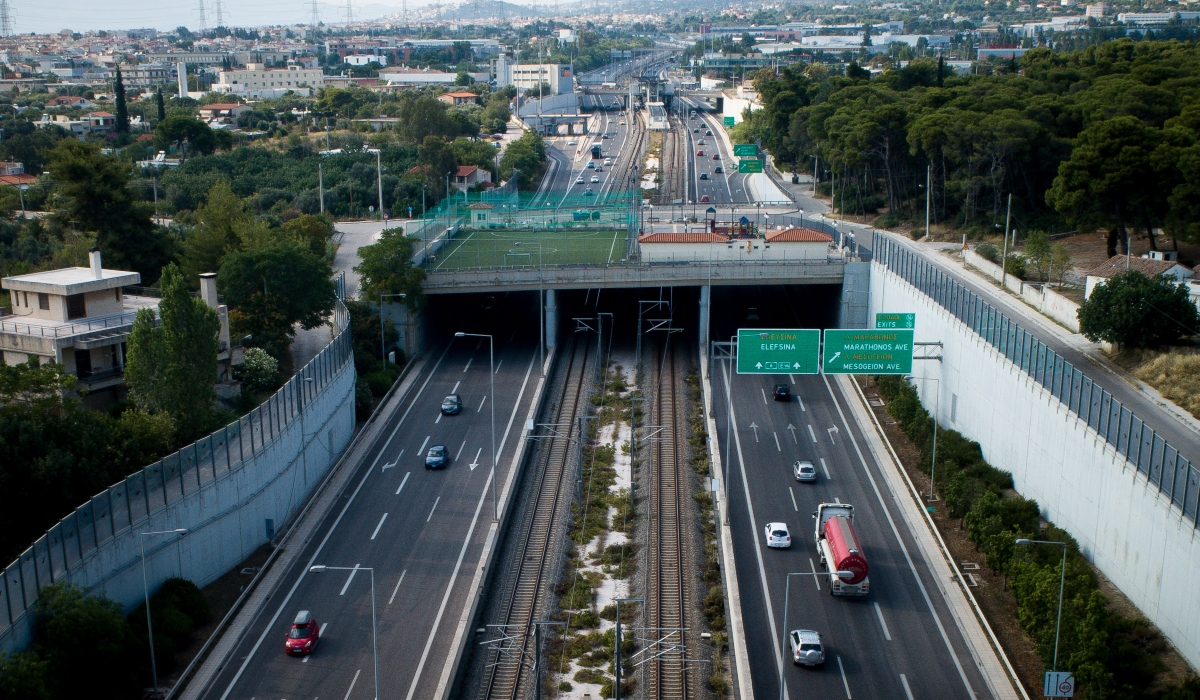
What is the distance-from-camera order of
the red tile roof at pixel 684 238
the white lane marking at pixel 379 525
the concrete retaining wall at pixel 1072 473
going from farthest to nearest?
the red tile roof at pixel 684 238
the white lane marking at pixel 379 525
the concrete retaining wall at pixel 1072 473

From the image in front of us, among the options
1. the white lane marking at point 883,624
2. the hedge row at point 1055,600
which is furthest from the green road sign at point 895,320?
the white lane marking at point 883,624

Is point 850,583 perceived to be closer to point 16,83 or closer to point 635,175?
point 635,175

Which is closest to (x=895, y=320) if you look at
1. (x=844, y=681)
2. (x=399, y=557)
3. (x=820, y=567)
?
(x=820, y=567)

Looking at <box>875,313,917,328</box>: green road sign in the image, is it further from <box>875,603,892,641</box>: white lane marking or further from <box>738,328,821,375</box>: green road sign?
<box>875,603,892,641</box>: white lane marking

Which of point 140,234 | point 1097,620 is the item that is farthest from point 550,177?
point 1097,620

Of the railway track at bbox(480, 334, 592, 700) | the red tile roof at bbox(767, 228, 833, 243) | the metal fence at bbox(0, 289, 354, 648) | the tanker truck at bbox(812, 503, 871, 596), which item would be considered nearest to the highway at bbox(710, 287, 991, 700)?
the tanker truck at bbox(812, 503, 871, 596)

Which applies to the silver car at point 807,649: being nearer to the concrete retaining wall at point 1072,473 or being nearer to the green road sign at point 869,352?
the concrete retaining wall at point 1072,473
